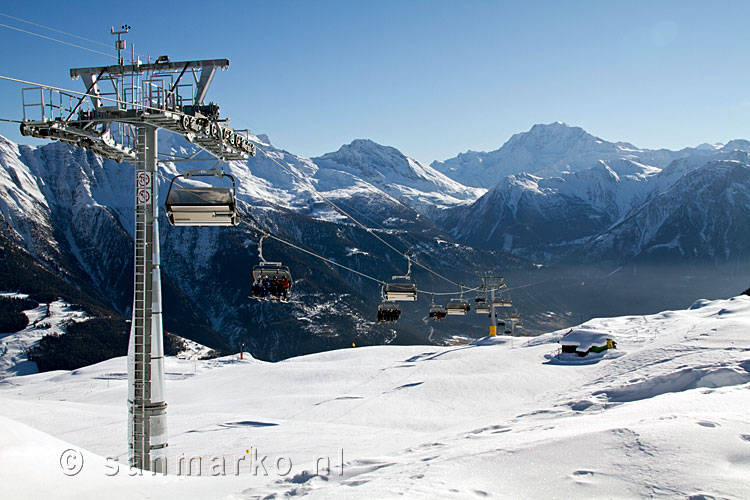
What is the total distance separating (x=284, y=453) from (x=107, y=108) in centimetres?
1860

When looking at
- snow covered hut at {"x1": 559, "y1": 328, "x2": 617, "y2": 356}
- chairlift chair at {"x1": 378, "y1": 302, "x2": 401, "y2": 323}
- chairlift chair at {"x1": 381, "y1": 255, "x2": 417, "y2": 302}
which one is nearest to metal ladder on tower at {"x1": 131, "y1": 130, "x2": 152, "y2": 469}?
chairlift chair at {"x1": 381, "y1": 255, "x2": 417, "y2": 302}

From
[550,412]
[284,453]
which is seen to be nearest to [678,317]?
A: [550,412]

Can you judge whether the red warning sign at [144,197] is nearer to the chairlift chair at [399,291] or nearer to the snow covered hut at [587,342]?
the chairlift chair at [399,291]

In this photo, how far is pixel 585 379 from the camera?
45.8 m

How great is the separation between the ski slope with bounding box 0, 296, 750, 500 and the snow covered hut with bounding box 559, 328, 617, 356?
128cm

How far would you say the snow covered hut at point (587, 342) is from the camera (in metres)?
54.5

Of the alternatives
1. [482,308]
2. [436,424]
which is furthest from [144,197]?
[482,308]

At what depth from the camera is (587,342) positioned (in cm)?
5547

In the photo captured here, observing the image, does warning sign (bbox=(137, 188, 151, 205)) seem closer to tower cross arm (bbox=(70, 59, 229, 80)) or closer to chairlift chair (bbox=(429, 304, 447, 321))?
tower cross arm (bbox=(70, 59, 229, 80))

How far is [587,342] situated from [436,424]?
21223 millimetres

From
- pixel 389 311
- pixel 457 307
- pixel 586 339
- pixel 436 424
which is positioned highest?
pixel 389 311

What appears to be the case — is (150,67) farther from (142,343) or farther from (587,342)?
(587,342)

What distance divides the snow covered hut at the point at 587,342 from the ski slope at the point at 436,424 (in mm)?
1275

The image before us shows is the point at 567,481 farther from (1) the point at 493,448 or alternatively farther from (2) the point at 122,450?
(2) the point at 122,450
